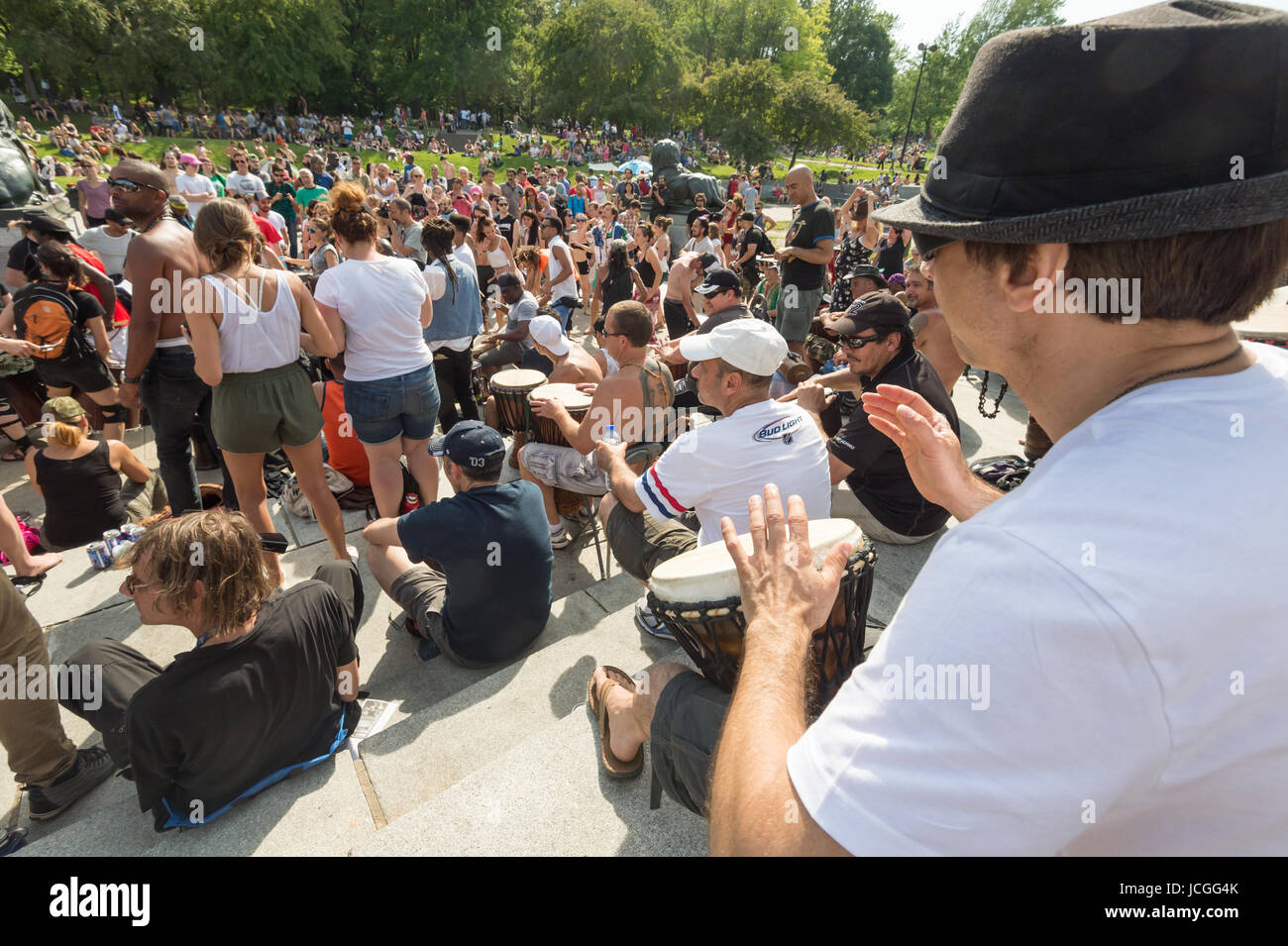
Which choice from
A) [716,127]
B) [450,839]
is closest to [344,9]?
[716,127]

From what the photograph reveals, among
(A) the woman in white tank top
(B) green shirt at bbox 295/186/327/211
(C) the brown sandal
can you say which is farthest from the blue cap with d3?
(B) green shirt at bbox 295/186/327/211

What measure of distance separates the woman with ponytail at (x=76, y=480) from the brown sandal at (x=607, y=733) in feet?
14.1

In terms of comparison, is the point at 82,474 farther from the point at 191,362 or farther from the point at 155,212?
the point at 155,212

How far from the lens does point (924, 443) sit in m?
1.69

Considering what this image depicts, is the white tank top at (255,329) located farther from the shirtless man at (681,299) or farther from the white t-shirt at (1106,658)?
the shirtless man at (681,299)

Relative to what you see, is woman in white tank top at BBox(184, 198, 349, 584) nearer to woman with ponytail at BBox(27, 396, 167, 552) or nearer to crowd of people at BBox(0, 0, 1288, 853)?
crowd of people at BBox(0, 0, 1288, 853)

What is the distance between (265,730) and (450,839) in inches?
40.8

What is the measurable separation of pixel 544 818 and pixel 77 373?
5866 mm

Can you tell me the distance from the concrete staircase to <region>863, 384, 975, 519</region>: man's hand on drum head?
4.26 feet

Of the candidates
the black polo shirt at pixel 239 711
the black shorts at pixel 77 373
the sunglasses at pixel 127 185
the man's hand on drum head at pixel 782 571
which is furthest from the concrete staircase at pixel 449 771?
the sunglasses at pixel 127 185

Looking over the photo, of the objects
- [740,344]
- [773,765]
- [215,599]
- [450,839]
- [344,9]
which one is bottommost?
[450,839]

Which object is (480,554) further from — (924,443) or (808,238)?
(808,238)

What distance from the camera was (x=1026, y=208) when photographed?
34.3 inches

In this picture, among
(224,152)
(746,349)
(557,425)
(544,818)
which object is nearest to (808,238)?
(557,425)
